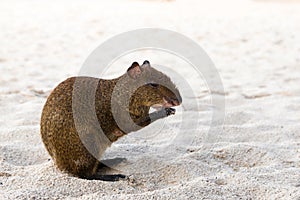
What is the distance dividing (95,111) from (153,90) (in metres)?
0.35

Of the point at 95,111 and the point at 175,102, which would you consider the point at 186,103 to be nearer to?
the point at 175,102

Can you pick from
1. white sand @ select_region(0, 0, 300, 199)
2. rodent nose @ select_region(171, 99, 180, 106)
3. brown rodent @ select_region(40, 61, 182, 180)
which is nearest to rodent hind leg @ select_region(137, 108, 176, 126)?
brown rodent @ select_region(40, 61, 182, 180)

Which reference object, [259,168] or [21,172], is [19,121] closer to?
[21,172]

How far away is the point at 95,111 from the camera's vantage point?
2812 millimetres

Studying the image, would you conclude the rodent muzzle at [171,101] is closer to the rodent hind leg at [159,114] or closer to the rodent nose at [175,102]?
the rodent nose at [175,102]

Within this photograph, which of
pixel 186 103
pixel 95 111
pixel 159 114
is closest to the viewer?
pixel 95 111

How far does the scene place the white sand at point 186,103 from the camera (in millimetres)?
2764

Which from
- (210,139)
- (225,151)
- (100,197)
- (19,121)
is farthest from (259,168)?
(19,121)

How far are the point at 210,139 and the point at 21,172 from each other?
132cm

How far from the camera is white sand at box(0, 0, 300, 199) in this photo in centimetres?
276

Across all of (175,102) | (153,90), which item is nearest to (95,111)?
(153,90)

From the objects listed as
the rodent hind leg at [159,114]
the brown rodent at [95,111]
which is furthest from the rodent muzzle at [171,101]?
the rodent hind leg at [159,114]

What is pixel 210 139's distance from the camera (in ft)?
11.6

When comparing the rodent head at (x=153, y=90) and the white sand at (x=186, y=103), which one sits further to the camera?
the rodent head at (x=153, y=90)
